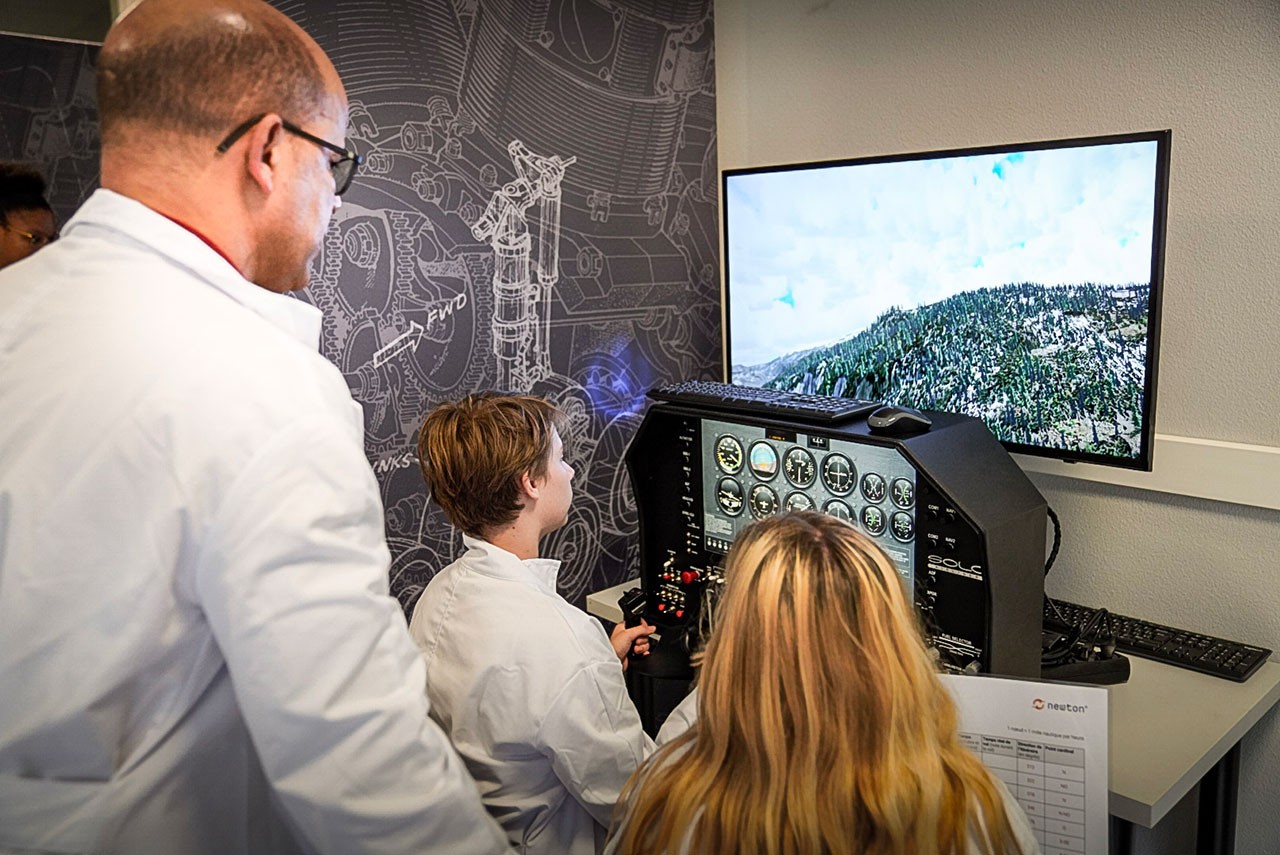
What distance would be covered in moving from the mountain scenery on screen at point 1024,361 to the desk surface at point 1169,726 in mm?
435

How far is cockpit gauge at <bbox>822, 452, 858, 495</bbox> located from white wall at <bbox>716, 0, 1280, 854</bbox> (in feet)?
2.15

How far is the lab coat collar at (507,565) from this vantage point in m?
1.51

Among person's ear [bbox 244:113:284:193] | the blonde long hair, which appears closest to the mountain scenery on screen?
the blonde long hair

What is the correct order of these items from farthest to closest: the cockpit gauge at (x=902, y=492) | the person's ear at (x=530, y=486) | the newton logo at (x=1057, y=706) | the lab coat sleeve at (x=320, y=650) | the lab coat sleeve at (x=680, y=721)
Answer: the cockpit gauge at (x=902, y=492), the person's ear at (x=530, y=486), the lab coat sleeve at (x=680, y=721), the newton logo at (x=1057, y=706), the lab coat sleeve at (x=320, y=650)

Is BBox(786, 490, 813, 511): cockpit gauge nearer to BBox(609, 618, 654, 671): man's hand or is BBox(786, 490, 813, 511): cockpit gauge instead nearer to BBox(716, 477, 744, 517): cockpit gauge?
BBox(716, 477, 744, 517): cockpit gauge

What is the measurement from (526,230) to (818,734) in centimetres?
175

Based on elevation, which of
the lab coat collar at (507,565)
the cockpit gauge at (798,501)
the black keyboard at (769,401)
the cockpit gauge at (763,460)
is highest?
the black keyboard at (769,401)

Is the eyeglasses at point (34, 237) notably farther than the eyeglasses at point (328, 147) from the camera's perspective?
Yes

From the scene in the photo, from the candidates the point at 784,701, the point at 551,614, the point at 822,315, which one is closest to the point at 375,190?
the point at 822,315

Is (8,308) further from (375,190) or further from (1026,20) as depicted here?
(1026,20)

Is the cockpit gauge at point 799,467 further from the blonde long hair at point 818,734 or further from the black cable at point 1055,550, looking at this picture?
the blonde long hair at point 818,734


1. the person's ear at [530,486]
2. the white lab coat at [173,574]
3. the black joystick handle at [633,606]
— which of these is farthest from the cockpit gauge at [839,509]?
the white lab coat at [173,574]

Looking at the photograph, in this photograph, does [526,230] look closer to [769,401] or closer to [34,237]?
[769,401]

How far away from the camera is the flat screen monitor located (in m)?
1.79
